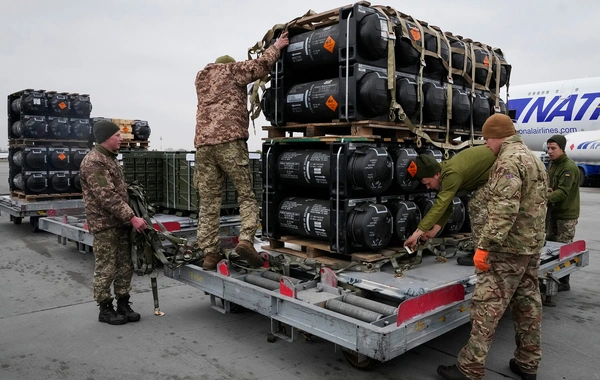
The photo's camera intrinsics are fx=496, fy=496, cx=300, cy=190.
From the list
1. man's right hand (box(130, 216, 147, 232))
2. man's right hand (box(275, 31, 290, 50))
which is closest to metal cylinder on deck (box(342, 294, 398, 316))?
man's right hand (box(130, 216, 147, 232))

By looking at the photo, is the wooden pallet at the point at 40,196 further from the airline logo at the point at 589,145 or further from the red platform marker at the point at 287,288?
the airline logo at the point at 589,145

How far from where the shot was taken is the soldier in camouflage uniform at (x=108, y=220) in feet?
16.5

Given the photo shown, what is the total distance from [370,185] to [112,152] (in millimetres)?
2753

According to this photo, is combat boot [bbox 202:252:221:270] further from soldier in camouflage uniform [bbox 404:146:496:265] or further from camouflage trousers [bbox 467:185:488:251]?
camouflage trousers [bbox 467:185:488:251]

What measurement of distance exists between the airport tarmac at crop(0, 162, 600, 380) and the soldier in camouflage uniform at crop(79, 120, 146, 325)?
294 millimetres

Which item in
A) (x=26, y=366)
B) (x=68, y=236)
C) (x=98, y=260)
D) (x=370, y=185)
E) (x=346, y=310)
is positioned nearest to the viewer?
(x=346, y=310)

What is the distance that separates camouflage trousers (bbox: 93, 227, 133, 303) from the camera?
5191 millimetres

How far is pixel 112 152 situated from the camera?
17.4 ft

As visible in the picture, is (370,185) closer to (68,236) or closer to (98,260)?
(98,260)

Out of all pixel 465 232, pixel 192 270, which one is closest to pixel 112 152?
pixel 192 270

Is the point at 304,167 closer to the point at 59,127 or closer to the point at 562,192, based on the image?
the point at 562,192

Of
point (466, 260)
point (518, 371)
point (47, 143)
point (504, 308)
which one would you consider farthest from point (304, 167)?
point (47, 143)

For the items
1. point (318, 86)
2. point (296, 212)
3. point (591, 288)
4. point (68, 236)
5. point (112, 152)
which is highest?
point (318, 86)

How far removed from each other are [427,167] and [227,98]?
2202 mm
